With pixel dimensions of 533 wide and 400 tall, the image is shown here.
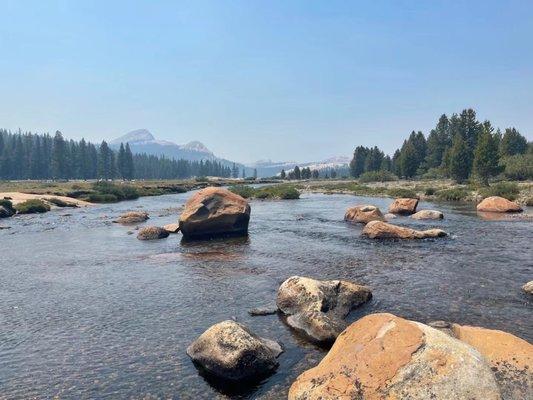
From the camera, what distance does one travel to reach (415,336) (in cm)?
888

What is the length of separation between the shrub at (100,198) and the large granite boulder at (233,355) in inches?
2867

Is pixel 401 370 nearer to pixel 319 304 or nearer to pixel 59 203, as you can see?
pixel 319 304

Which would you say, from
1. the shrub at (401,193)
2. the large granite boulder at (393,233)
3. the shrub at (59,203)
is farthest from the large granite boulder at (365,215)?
the shrub at (59,203)

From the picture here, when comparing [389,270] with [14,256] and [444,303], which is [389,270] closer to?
[444,303]

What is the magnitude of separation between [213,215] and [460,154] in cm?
8141

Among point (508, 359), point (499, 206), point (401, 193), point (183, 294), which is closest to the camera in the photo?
point (508, 359)

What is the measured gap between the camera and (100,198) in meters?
79.9

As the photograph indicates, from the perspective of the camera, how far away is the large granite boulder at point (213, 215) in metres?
33.3

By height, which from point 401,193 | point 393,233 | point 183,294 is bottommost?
point 183,294

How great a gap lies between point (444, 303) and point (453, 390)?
1018 cm

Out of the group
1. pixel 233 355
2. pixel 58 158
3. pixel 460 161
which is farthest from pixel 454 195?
pixel 58 158

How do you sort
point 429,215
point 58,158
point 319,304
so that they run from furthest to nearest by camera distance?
point 58,158, point 429,215, point 319,304

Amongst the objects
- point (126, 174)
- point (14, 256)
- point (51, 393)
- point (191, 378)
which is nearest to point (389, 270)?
point (191, 378)

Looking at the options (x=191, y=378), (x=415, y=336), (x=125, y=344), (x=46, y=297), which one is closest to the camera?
(x=415, y=336)
